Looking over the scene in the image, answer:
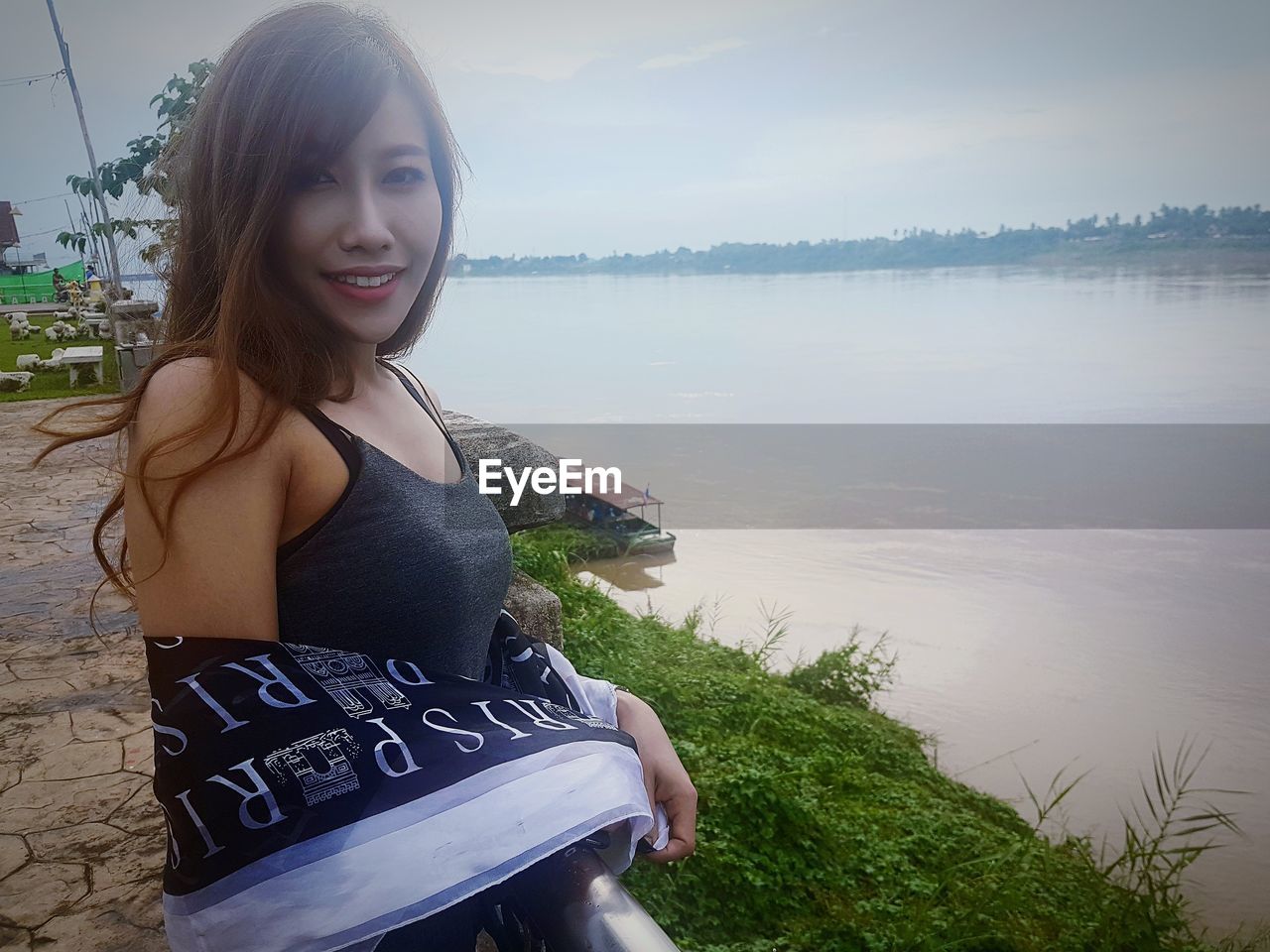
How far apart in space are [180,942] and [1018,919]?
110 inches

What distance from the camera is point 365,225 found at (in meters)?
0.81

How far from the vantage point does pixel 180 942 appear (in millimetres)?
671

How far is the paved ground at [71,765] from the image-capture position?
204 centimetres

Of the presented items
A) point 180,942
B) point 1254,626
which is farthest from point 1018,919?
point 1254,626

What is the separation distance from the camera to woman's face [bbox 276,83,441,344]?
2.64ft

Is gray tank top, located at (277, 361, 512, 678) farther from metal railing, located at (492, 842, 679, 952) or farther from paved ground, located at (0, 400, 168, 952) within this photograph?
paved ground, located at (0, 400, 168, 952)

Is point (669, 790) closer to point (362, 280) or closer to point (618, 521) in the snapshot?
point (362, 280)

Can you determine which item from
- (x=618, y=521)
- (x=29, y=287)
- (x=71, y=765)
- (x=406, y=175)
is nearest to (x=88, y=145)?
(x=618, y=521)

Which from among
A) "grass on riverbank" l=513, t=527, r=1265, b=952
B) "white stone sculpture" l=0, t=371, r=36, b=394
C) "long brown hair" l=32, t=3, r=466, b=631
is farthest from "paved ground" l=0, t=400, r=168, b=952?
"white stone sculpture" l=0, t=371, r=36, b=394

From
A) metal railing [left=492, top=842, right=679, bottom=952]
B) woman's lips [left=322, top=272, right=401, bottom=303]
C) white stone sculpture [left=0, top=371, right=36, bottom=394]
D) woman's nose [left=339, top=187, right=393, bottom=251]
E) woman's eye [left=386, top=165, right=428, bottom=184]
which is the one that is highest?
woman's eye [left=386, top=165, right=428, bottom=184]

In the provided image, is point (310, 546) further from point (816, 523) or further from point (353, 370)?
point (816, 523)

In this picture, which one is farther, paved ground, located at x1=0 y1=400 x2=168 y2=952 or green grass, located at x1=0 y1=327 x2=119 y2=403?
green grass, located at x1=0 y1=327 x2=119 y2=403

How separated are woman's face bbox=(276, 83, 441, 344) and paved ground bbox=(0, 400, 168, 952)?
1.68 ft

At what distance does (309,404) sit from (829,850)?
257cm
